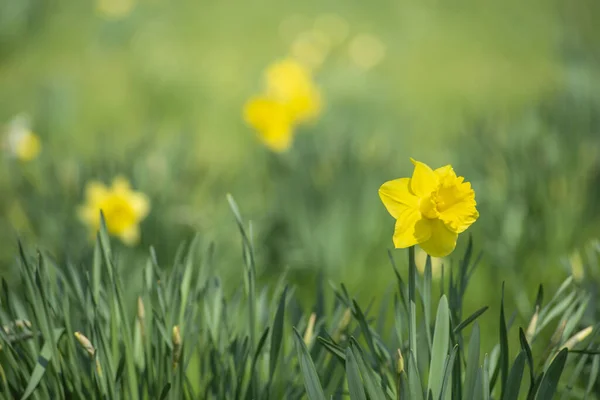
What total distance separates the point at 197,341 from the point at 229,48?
375 cm

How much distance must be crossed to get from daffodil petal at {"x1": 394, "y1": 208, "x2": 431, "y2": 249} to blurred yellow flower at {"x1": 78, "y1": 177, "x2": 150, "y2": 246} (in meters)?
1.03

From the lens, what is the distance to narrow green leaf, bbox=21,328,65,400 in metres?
0.93

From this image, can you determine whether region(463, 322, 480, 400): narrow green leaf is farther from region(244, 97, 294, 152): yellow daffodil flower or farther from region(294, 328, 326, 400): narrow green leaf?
region(244, 97, 294, 152): yellow daffodil flower

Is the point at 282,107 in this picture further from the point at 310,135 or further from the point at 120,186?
the point at 120,186

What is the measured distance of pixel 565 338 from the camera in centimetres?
100

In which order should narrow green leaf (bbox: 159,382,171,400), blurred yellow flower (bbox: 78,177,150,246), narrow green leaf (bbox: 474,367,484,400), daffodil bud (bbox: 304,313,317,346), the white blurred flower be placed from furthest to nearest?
1. the white blurred flower
2. blurred yellow flower (bbox: 78,177,150,246)
3. daffodil bud (bbox: 304,313,317,346)
4. narrow green leaf (bbox: 159,382,171,400)
5. narrow green leaf (bbox: 474,367,484,400)

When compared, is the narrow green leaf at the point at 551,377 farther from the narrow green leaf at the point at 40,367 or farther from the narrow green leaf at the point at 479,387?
the narrow green leaf at the point at 40,367

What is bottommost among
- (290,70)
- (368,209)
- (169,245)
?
(169,245)

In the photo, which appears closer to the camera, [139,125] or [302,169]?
[302,169]

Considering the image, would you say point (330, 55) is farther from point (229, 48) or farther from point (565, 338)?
point (565, 338)

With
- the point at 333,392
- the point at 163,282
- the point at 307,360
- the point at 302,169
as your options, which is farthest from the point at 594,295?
the point at 302,169

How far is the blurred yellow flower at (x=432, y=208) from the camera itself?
87cm

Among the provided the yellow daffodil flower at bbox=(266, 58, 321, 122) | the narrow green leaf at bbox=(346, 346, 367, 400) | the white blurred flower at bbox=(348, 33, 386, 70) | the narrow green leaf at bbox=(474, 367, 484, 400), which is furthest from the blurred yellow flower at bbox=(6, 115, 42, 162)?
the white blurred flower at bbox=(348, 33, 386, 70)

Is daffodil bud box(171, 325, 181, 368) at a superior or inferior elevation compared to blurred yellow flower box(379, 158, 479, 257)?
inferior
